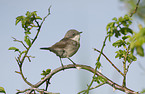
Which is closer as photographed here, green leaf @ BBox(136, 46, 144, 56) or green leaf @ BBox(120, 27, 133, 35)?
green leaf @ BBox(136, 46, 144, 56)

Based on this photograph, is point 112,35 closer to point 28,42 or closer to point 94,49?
point 94,49

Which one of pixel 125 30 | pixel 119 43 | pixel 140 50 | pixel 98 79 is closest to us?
pixel 140 50

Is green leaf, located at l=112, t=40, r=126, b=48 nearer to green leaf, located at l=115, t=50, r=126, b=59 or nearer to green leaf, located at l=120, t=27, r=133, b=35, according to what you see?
green leaf, located at l=115, t=50, r=126, b=59

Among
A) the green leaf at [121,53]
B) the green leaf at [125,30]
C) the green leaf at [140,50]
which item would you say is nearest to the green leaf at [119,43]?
the green leaf at [121,53]

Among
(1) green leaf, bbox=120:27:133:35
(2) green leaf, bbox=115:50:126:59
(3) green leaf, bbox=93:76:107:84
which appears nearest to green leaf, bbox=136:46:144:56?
(1) green leaf, bbox=120:27:133:35

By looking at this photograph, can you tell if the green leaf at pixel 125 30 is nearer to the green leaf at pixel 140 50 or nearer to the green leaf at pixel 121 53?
the green leaf at pixel 121 53

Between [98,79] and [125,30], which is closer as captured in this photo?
[125,30]

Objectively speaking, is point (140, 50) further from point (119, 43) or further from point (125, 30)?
point (119, 43)

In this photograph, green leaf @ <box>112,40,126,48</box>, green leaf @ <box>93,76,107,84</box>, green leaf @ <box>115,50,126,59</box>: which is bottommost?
green leaf @ <box>93,76,107,84</box>

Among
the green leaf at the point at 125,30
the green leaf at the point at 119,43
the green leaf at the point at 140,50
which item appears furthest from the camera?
the green leaf at the point at 119,43

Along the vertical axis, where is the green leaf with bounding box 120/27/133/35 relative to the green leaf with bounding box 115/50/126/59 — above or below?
above

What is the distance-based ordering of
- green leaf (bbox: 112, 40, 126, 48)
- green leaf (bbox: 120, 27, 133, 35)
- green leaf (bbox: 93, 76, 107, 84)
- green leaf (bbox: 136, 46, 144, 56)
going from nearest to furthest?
green leaf (bbox: 136, 46, 144, 56), green leaf (bbox: 120, 27, 133, 35), green leaf (bbox: 93, 76, 107, 84), green leaf (bbox: 112, 40, 126, 48)

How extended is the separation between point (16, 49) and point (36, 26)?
9.3 inches

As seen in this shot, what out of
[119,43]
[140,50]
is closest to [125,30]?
[119,43]
